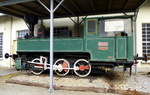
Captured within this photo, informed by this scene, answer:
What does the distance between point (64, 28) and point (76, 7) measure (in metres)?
2.28

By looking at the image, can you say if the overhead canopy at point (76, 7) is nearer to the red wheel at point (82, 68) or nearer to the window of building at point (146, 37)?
the window of building at point (146, 37)

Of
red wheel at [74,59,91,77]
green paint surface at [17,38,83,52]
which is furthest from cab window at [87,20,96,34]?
red wheel at [74,59,91,77]

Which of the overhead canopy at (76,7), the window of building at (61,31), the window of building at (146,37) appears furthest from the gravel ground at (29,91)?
the window of building at (146,37)

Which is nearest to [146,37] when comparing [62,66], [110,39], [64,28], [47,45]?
[110,39]

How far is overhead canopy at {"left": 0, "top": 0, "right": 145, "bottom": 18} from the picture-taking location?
6.66 m

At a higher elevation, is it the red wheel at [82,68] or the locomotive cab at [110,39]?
the locomotive cab at [110,39]

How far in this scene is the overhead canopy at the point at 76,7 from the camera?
6.66 metres

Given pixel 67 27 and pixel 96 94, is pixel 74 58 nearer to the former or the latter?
pixel 96 94


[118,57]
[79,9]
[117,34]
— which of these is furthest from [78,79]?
[79,9]

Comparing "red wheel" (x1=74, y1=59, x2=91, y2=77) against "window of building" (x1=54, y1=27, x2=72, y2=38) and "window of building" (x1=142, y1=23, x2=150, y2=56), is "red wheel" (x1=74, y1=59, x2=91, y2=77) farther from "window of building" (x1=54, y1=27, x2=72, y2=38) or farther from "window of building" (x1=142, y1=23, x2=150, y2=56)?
"window of building" (x1=142, y1=23, x2=150, y2=56)

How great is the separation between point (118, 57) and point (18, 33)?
778 cm

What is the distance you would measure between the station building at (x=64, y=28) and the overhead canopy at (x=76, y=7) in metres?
0.92

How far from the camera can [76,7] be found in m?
7.39

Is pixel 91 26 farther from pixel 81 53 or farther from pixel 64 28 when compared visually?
pixel 64 28
